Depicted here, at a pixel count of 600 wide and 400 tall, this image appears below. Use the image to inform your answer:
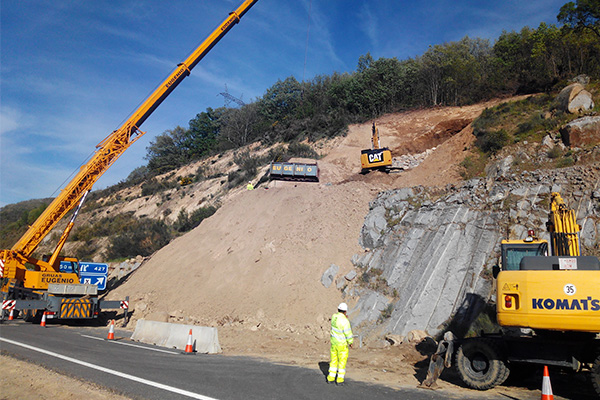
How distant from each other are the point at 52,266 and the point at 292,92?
52438 millimetres

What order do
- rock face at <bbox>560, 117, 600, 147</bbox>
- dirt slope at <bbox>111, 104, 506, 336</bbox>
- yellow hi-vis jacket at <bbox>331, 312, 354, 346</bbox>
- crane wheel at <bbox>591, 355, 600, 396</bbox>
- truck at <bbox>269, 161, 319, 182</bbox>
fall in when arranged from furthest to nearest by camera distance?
truck at <bbox>269, 161, 319, 182</bbox> → rock face at <bbox>560, 117, 600, 147</bbox> → dirt slope at <bbox>111, 104, 506, 336</bbox> → yellow hi-vis jacket at <bbox>331, 312, 354, 346</bbox> → crane wheel at <bbox>591, 355, 600, 396</bbox>

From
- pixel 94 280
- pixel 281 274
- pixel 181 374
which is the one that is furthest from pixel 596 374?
pixel 94 280

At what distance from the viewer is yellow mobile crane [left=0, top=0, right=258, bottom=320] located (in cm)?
1656

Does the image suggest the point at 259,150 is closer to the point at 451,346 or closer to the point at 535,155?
the point at 535,155

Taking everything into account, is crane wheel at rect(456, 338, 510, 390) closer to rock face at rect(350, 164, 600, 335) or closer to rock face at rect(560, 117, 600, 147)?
rock face at rect(350, 164, 600, 335)

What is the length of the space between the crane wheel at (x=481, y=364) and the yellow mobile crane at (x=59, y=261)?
14087 mm

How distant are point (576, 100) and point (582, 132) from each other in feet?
14.1

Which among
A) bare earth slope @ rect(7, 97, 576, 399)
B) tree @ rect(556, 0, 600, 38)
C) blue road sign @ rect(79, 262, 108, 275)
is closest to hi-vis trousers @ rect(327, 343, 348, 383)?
bare earth slope @ rect(7, 97, 576, 399)

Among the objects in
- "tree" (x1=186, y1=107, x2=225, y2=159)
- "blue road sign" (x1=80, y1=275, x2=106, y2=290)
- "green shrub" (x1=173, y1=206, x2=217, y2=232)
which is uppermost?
"tree" (x1=186, y1=107, x2=225, y2=159)

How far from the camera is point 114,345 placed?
39.1 ft

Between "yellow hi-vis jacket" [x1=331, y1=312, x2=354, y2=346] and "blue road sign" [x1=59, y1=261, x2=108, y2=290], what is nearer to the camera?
"yellow hi-vis jacket" [x1=331, y1=312, x2=354, y2=346]

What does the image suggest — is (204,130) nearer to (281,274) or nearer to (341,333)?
(281,274)

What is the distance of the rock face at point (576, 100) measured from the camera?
2084 centimetres

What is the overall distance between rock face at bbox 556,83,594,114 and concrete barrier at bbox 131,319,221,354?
21322 millimetres
